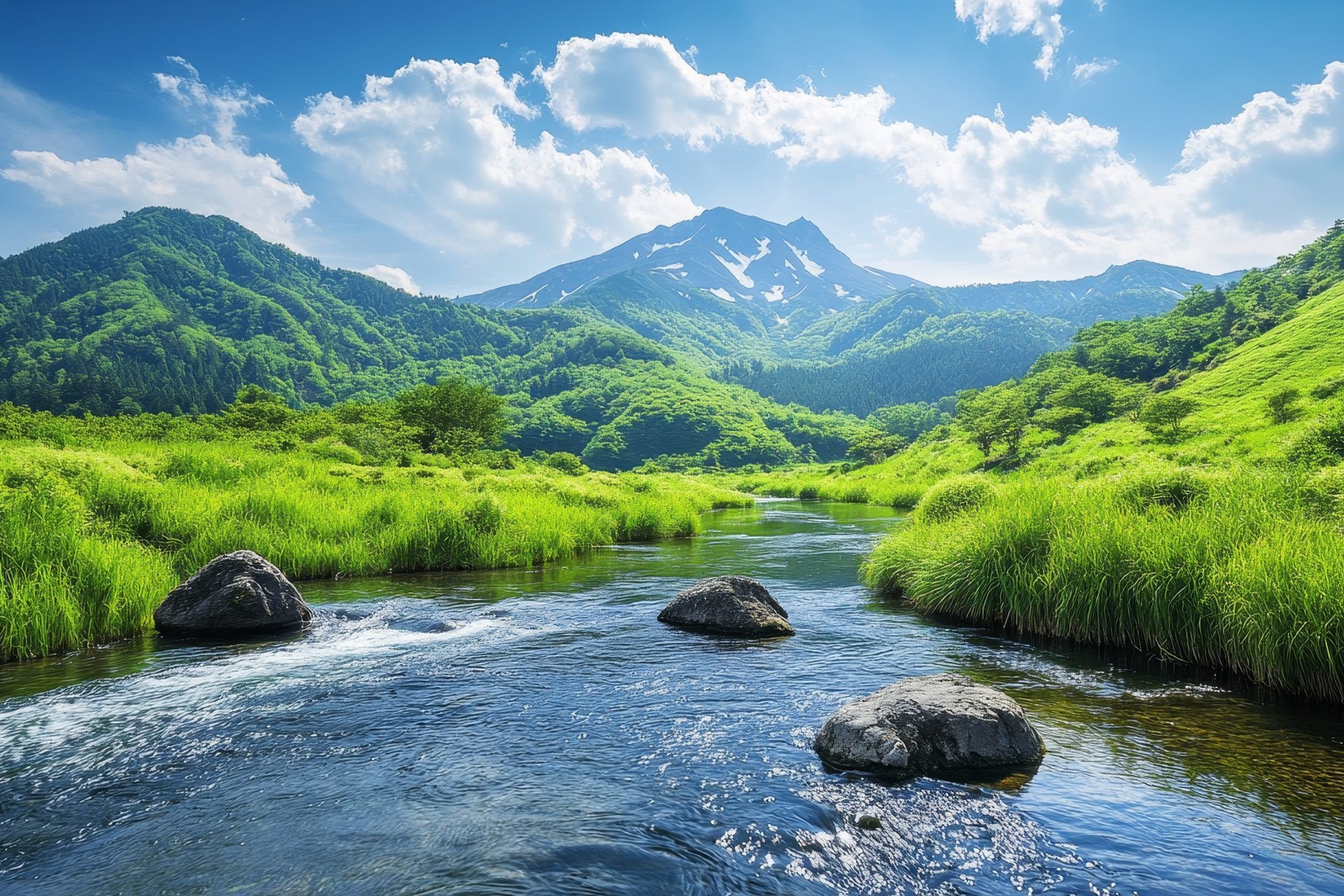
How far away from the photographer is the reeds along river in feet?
18.3

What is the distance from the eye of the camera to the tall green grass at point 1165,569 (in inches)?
348

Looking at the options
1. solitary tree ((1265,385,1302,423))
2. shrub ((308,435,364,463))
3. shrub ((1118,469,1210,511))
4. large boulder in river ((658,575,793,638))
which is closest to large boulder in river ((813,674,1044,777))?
large boulder in river ((658,575,793,638))

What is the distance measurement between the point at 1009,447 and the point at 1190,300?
82890mm

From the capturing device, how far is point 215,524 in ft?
58.2

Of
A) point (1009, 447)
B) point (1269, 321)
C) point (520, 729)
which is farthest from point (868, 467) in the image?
point (520, 729)

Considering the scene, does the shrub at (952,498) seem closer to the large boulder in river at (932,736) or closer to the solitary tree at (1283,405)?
the large boulder in river at (932,736)

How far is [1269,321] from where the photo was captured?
303 feet

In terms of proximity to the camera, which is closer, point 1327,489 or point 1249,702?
point 1249,702

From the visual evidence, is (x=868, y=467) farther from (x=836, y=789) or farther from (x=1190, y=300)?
(x=836, y=789)

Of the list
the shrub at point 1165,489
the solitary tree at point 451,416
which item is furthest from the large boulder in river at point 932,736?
the solitary tree at point 451,416

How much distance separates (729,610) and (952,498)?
11.4 meters

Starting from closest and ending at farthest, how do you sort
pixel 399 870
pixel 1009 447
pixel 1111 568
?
pixel 399 870
pixel 1111 568
pixel 1009 447

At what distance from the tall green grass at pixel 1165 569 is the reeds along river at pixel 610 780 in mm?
785

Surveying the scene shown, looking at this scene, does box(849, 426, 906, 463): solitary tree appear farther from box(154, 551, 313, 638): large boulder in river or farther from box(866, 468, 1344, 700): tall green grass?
box(154, 551, 313, 638): large boulder in river
